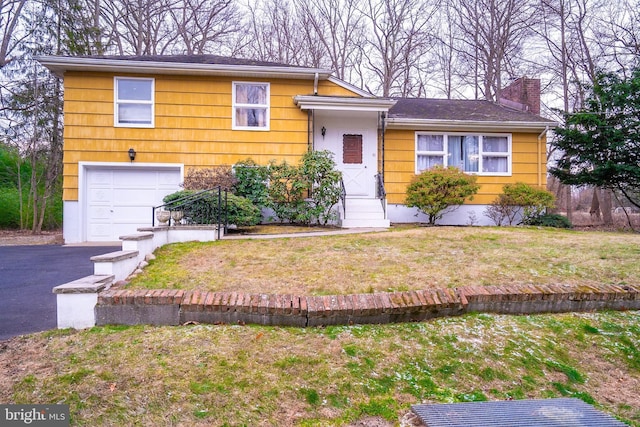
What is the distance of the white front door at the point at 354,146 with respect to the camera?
1191 cm

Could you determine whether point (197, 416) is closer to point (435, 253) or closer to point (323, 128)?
point (435, 253)

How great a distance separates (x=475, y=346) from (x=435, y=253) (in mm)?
2630

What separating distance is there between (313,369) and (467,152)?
442 inches

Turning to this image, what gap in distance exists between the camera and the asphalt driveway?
3.80 metres

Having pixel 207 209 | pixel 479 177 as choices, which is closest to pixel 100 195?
pixel 207 209

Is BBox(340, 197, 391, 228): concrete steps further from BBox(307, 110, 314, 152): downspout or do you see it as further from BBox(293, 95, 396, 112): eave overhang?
BBox(293, 95, 396, 112): eave overhang

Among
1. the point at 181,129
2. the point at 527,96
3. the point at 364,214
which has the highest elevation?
the point at 527,96

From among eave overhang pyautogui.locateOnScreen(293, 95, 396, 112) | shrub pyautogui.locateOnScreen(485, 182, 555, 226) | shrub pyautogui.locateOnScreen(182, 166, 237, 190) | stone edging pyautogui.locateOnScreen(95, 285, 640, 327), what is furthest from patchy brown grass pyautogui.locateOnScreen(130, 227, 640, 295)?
eave overhang pyautogui.locateOnScreen(293, 95, 396, 112)

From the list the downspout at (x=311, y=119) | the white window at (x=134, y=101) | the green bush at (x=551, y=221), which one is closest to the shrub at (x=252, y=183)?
the downspout at (x=311, y=119)

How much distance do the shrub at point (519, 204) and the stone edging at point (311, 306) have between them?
8290mm

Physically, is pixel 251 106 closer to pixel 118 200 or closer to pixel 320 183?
pixel 320 183

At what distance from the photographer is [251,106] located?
11125mm

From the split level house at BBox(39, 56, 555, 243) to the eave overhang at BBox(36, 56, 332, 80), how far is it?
3 cm

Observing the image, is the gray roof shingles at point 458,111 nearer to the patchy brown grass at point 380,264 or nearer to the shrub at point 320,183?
the shrub at point 320,183
